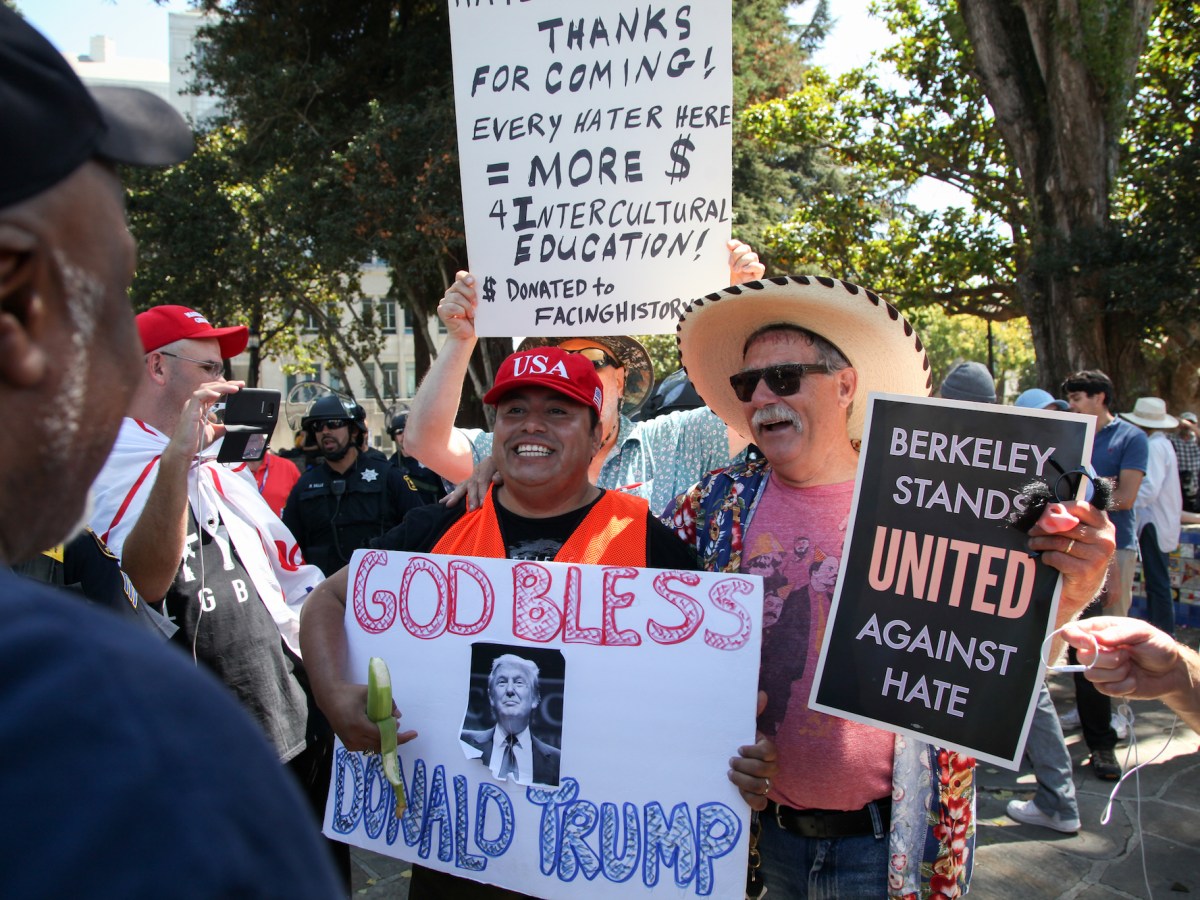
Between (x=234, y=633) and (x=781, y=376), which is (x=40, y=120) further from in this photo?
(x=234, y=633)

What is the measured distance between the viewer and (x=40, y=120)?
2.10ft

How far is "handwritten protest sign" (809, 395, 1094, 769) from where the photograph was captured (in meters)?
1.80

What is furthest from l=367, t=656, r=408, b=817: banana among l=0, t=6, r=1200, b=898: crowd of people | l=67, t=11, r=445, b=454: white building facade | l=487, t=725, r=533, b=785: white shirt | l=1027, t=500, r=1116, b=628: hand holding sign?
l=67, t=11, r=445, b=454: white building facade

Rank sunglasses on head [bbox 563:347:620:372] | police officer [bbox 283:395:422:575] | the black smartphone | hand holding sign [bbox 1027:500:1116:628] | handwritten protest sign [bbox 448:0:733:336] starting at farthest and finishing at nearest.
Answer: police officer [bbox 283:395:422:575] → sunglasses on head [bbox 563:347:620:372] → the black smartphone → handwritten protest sign [bbox 448:0:733:336] → hand holding sign [bbox 1027:500:1116:628]

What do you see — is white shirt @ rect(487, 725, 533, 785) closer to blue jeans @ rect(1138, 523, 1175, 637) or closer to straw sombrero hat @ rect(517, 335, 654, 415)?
straw sombrero hat @ rect(517, 335, 654, 415)

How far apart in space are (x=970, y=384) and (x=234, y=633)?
3.77 meters

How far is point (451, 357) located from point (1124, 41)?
10.5 metres

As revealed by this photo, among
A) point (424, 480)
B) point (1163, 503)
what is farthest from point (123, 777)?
point (1163, 503)

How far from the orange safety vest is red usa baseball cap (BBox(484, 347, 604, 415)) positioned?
0.28 meters

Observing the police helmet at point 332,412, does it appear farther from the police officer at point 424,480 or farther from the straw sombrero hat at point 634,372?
the straw sombrero hat at point 634,372

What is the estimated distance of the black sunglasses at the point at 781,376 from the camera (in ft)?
7.60

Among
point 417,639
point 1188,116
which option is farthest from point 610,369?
Result: point 1188,116

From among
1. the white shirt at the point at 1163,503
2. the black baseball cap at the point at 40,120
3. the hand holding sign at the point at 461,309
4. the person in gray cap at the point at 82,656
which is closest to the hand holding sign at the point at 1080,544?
the person in gray cap at the point at 82,656

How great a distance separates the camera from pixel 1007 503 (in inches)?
71.8
